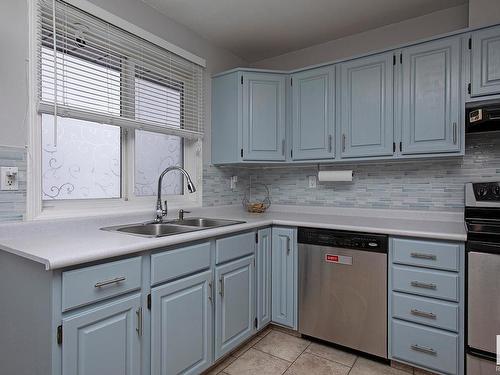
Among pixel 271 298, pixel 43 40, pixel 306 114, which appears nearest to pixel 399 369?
pixel 271 298

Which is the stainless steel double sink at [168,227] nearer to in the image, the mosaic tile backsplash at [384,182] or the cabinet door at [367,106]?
the mosaic tile backsplash at [384,182]

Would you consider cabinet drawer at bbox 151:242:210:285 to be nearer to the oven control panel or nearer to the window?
the window

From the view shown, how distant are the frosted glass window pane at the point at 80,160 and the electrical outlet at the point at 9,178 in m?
0.21

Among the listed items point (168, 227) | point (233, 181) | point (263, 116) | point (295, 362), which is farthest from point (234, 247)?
point (263, 116)

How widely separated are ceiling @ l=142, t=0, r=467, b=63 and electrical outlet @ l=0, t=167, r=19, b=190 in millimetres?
1468

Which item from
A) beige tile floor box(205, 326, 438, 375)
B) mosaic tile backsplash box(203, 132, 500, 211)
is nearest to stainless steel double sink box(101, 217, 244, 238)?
mosaic tile backsplash box(203, 132, 500, 211)

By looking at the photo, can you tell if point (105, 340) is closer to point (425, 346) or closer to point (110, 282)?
point (110, 282)

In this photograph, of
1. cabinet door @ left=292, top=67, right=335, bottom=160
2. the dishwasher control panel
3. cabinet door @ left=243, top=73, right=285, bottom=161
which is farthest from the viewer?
cabinet door @ left=243, top=73, right=285, bottom=161

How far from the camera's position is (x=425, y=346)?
180cm

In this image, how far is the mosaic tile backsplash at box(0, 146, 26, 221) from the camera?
147 centimetres

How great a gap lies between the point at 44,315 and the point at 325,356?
1.72 m

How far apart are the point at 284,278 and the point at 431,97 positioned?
1.66 m

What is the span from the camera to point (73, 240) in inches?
56.4

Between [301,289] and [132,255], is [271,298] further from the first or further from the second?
[132,255]
